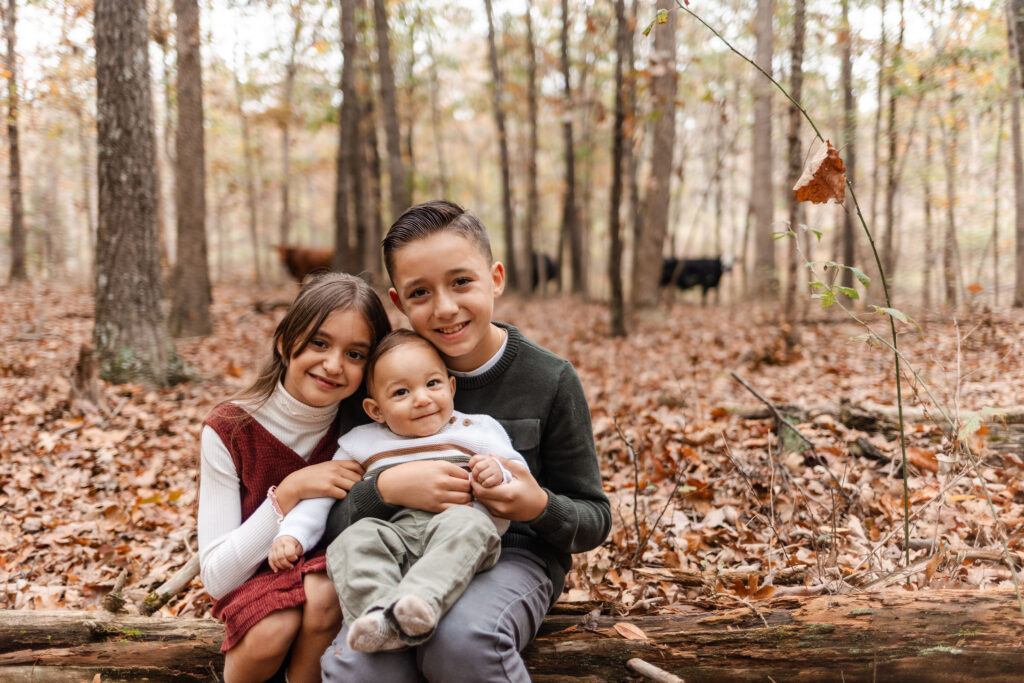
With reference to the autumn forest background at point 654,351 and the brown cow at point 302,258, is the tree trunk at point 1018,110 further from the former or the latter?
the brown cow at point 302,258

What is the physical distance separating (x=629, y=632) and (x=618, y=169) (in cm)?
756

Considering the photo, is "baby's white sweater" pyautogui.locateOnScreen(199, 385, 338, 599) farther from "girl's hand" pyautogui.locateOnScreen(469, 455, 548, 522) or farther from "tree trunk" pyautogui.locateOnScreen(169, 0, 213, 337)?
"tree trunk" pyautogui.locateOnScreen(169, 0, 213, 337)

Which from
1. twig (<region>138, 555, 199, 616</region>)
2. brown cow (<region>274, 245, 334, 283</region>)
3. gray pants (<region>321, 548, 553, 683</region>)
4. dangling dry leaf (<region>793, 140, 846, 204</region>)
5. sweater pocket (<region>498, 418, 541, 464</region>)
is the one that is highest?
brown cow (<region>274, 245, 334, 283</region>)

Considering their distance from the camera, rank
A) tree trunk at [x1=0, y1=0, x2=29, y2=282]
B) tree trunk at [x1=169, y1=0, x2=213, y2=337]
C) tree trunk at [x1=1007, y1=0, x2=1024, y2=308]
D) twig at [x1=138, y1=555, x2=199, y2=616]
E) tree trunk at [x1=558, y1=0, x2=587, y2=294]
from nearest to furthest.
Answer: twig at [x1=138, y1=555, x2=199, y2=616] → tree trunk at [x1=1007, y1=0, x2=1024, y2=308] → tree trunk at [x1=169, y1=0, x2=213, y2=337] → tree trunk at [x1=0, y1=0, x2=29, y2=282] → tree trunk at [x1=558, y1=0, x2=587, y2=294]

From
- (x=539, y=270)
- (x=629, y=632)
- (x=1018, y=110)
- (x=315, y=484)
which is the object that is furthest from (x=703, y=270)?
(x=315, y=484)

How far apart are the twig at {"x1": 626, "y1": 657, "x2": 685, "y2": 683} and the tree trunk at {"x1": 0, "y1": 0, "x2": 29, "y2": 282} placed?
1200cm

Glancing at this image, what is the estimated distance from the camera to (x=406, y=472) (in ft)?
6.34

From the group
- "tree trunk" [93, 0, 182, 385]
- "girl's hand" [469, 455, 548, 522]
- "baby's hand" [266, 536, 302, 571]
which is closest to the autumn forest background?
"tree trunk" [93, 0, 182, 385]

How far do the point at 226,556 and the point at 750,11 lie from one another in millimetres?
16122

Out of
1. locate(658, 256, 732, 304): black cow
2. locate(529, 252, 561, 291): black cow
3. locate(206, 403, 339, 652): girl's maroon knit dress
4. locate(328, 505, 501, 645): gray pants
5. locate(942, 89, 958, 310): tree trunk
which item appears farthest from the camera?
locate(529, 252, 561, 291): black cow

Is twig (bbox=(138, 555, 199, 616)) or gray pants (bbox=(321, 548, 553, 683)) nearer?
gray pants (bbox=(321, 548, 553, 683))

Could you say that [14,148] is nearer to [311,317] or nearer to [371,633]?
[311,317]

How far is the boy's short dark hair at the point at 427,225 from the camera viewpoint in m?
2.10

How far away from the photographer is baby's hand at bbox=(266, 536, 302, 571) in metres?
1.91
